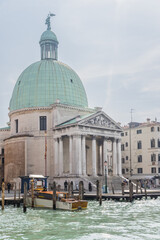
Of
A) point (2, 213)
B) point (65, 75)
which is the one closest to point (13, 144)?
point (65, 75)

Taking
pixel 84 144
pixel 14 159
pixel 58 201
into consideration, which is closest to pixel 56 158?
pixel 84 144

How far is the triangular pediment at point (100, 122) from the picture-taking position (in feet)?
182

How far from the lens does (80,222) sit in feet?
82.6

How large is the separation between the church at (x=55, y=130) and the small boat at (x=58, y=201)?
19.1 meters

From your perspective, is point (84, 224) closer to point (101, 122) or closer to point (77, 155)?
point (77, 155)

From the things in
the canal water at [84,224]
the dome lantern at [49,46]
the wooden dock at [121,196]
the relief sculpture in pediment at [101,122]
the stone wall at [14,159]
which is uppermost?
the dome lantern at [49,46]

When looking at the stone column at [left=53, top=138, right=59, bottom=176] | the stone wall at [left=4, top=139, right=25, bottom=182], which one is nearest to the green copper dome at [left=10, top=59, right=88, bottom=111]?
the stone wall at [left=4, top=139, right=25, bottom=182]

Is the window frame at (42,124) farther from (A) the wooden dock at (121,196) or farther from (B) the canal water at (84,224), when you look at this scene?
(B) the canal water at (84,224)

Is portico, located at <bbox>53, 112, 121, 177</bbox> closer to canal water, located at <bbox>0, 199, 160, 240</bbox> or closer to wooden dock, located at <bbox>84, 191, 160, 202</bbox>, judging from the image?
wooden dock, located at <bbox>84, 191, 160, 202</bbox>

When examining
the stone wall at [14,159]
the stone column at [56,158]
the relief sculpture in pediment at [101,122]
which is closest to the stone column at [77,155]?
the relief sculpture in pediment at [101,122]

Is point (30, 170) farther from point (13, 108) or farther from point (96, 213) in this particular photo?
point (96, 213)

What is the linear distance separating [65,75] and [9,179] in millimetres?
19178

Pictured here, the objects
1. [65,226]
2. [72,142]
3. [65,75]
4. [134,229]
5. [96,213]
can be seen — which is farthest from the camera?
A: [65,75]

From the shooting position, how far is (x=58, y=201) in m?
32.2
